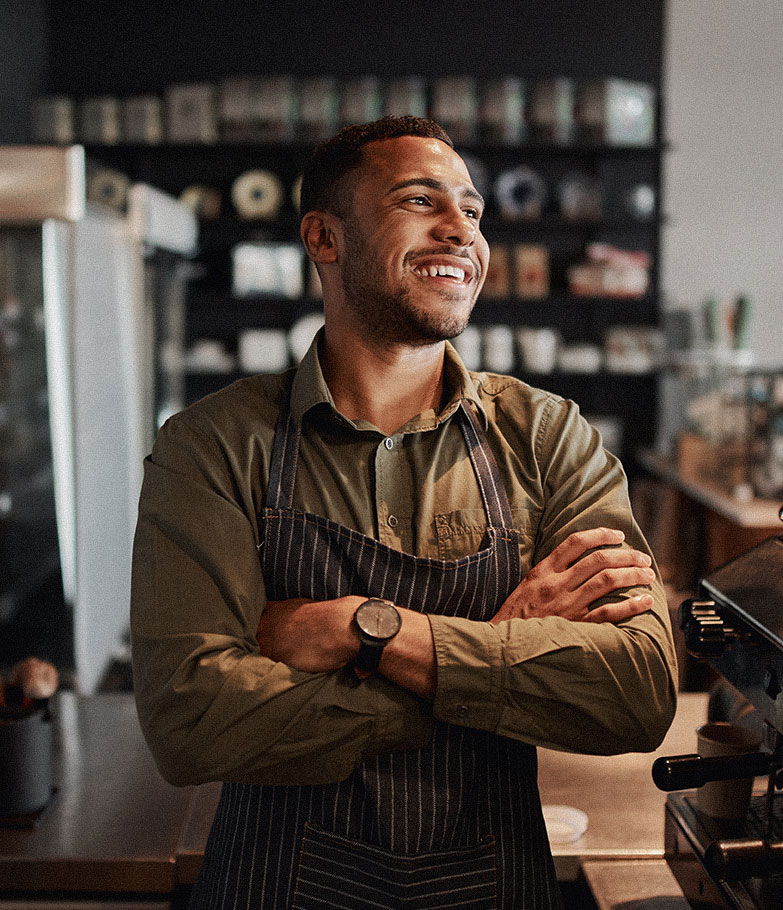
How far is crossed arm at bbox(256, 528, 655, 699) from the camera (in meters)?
1.25

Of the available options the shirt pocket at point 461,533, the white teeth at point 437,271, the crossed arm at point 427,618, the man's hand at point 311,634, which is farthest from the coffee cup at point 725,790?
the white teeth at point 437,271

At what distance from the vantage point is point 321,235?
4.89 feet

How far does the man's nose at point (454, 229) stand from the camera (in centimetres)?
139

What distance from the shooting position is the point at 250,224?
632 centimetres

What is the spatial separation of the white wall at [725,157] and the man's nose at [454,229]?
5.59 meters

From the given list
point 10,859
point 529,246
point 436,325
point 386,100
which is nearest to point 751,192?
point 529,246

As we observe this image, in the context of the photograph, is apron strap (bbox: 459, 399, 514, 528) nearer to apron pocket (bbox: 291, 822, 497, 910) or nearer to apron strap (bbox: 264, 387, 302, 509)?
apron strap (bbox: 264, 387, 302, 509)

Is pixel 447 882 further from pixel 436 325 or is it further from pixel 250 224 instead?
pixel 250 224

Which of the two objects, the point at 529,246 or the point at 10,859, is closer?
the point at 10,859

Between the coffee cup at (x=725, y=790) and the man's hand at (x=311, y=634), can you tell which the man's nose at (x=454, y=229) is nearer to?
the man's hand at (x=311, y=634)

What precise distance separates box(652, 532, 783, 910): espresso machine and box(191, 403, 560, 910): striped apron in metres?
0.20

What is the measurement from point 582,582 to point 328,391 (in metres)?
0.43

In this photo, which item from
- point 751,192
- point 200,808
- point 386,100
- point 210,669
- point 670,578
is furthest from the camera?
point 751,192

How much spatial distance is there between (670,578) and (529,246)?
246cm
